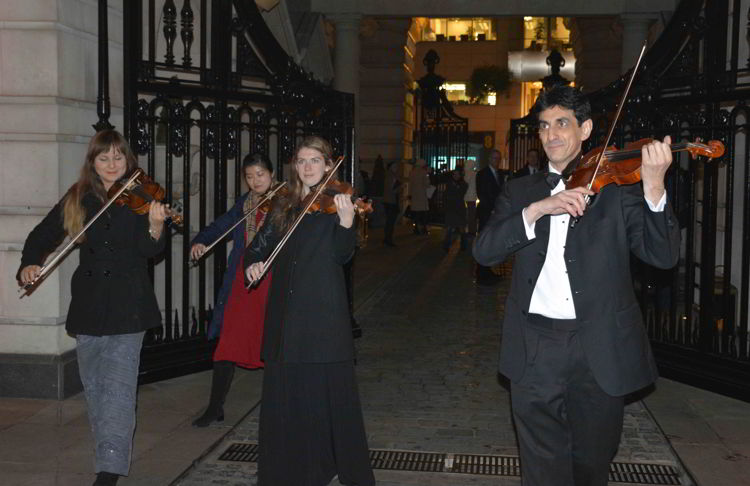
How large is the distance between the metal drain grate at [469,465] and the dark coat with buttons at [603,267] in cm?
166

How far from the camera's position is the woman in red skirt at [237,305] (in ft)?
19.9

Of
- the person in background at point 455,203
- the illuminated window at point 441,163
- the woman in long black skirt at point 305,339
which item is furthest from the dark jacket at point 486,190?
the illuminated window at point 441,163

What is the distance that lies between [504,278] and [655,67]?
6.60m

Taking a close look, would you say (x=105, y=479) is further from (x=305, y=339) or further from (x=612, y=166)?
(x=612, y=166)

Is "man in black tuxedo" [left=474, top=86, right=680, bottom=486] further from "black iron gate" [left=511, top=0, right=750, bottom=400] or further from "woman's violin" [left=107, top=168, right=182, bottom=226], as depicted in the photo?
"black iron gate" [left=511, top=0, right=750, bottom=400]

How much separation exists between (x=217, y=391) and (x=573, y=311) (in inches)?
122

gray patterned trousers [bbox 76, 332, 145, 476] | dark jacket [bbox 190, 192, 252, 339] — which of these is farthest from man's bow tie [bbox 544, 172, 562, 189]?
dark jacket [bbox 190, 192, 252, 339]

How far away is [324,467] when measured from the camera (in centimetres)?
487

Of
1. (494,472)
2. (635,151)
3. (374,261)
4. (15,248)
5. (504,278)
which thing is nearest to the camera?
(635,151)

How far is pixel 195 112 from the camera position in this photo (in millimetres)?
8195

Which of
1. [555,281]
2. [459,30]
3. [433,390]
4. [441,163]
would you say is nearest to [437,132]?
[441,163]

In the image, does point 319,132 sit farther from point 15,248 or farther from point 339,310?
point 339,310

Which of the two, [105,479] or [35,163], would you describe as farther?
[35,163]

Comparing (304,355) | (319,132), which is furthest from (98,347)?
(319,132)
